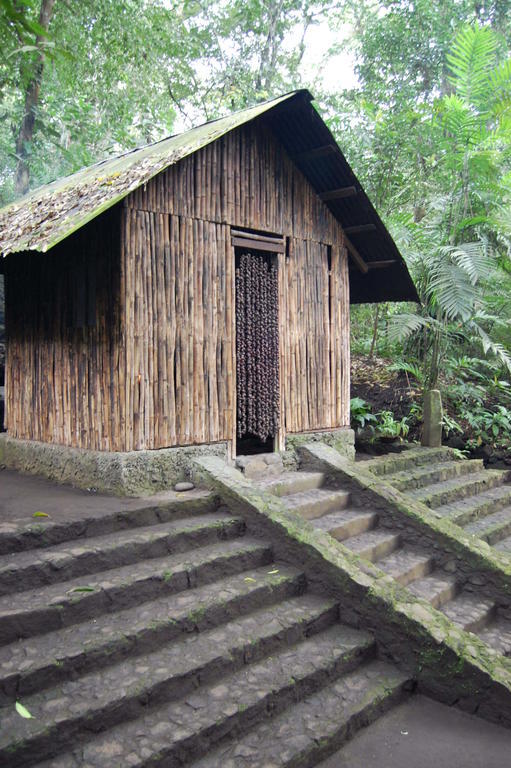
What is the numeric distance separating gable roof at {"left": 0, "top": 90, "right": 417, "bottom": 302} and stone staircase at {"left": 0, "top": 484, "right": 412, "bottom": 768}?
240 centimetres

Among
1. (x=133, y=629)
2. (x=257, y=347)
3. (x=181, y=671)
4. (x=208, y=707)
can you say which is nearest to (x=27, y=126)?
(x=257, y=347)

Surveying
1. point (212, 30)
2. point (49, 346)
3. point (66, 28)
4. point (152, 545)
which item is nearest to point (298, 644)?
point (152, 545)

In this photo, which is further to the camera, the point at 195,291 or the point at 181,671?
the point at 195,291

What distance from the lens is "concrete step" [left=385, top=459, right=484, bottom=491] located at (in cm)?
730

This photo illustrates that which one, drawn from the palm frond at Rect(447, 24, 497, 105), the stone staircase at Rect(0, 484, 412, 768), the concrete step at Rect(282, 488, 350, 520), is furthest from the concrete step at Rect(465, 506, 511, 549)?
the palm frond at Rect(447, 24, 497, 105)

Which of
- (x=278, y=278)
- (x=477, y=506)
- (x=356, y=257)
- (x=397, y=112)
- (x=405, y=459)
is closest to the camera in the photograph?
(x=278, y=278)

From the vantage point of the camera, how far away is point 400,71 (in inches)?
606

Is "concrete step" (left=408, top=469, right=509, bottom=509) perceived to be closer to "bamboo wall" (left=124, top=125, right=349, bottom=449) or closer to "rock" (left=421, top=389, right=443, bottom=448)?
"rock" (left=421, top=389, right=443, bottom=448)

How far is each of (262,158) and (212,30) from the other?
12104 millimetres

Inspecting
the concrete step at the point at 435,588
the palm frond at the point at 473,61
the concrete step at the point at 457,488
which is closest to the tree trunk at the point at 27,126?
the palm frond at the point at 473,61

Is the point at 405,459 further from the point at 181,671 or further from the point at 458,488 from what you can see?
the point at 181,671

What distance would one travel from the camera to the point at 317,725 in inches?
138

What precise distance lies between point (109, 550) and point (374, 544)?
8.47 ft

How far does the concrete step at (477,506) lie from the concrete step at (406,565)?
1.12 metres
